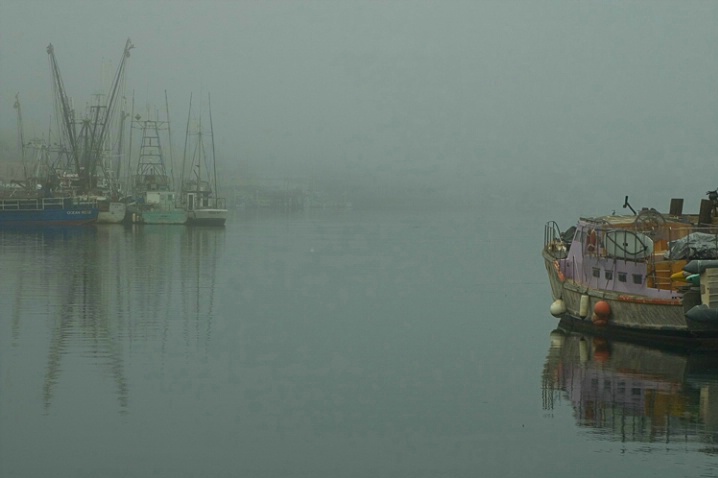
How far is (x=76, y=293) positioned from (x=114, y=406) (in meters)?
19.9

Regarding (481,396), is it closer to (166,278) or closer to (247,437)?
(247,437)

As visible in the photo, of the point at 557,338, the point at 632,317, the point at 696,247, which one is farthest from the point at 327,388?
the point at 696,247

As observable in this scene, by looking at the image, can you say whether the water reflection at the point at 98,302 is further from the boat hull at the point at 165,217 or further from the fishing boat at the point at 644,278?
the boat hull at the point at 165,217

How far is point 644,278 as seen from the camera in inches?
1026

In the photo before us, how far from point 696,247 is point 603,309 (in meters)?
2.86

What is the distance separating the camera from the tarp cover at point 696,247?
83.1 feet

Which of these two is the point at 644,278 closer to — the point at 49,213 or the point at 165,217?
the point at 165,217

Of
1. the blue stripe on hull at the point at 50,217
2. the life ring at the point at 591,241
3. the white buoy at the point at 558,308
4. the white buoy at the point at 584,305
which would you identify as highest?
the life ring at the point at 591,241

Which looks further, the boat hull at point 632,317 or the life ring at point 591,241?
→ the life ring at point 591,241

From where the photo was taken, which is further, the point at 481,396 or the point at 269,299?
the point at 269,299

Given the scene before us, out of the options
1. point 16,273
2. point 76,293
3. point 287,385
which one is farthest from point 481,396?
point 16,273

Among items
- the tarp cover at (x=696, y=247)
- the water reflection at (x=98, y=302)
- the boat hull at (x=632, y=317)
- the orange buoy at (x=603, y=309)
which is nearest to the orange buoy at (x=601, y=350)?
the boat hull at (x=632, y=317)

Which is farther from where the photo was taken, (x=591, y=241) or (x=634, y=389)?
(x=591, y=241)

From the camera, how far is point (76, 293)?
3741 cm
